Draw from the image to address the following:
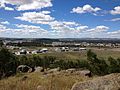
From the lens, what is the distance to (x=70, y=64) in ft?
365

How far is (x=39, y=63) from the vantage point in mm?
117875

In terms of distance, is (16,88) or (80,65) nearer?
(16,88)

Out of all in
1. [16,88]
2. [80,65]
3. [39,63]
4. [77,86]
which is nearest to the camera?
[77,86]

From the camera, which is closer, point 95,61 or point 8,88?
point 8,88

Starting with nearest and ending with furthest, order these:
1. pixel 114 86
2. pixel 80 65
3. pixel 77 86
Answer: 1. pixel 114 86
2. pixel 77 86
3. pixel 80 65

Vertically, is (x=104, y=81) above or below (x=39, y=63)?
above

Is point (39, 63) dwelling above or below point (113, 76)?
below

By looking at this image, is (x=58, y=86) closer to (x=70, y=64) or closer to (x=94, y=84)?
(x=94, y=84)

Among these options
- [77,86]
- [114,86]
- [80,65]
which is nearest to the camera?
[114,86]

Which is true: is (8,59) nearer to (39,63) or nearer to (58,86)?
(39,63)

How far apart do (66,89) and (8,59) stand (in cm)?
7436

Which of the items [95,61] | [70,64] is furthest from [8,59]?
[70,64]

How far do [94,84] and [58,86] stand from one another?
1.33 meters

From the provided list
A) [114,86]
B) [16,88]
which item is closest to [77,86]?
[114,86]
